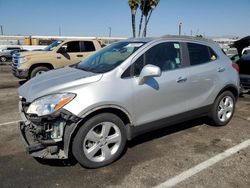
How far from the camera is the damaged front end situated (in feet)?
11.0

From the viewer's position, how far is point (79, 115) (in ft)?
11.0

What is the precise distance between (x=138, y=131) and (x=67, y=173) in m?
1.15

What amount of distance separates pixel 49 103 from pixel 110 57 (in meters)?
1.49

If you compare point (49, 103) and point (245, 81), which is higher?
point (49, 103)

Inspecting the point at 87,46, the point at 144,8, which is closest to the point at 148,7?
the point at 144,8

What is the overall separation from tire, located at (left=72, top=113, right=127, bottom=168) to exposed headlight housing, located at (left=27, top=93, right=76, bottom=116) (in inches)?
15.1

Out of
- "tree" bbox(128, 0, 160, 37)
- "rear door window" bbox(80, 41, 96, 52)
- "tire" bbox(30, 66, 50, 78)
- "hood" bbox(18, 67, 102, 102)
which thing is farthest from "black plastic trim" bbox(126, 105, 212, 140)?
"tree" bbox(128, 0, 160, 37)

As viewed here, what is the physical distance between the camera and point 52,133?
339 cm

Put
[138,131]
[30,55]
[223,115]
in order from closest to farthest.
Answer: [138,131] → [223,115] → [30,55]

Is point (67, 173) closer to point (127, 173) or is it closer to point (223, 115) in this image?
point (127, 173)

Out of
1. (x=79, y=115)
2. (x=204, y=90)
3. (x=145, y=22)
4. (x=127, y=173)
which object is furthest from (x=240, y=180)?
(x=145, y=22)

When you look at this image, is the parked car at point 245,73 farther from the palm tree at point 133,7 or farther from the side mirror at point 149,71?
the palm tree at point 133,7

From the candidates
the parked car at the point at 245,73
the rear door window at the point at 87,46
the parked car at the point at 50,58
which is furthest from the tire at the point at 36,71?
the parked car at the point at 245,73

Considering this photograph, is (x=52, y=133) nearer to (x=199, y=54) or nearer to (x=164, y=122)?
(x=164, y=122)
